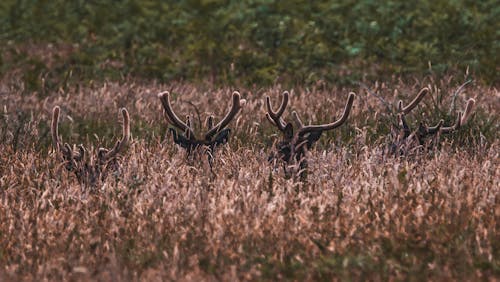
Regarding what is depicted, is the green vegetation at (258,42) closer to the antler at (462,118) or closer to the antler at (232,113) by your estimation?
the antler at (462,118)

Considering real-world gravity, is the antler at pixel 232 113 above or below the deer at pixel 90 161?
above

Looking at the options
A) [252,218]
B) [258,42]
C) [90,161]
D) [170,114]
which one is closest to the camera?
[252,218]

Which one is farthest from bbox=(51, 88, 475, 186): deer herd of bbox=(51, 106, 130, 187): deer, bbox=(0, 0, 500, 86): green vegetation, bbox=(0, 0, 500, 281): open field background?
bbox=(0, 0, 500, 86): green vegetation

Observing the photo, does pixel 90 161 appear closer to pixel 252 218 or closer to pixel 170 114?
pixel 170 114

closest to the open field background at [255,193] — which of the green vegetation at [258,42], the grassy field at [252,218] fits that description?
the grassy field at [252,218]

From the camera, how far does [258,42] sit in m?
13.7

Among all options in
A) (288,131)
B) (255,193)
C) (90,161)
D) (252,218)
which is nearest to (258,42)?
(288,131)

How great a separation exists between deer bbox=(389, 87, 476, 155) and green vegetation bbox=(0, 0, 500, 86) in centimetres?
437

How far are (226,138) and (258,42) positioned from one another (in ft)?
24.0

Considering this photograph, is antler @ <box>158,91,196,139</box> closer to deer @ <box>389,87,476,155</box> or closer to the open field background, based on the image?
the open field background

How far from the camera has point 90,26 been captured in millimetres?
15602

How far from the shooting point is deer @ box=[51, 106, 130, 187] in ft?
19.7

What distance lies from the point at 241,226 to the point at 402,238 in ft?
2.65

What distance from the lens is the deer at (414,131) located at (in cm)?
646
